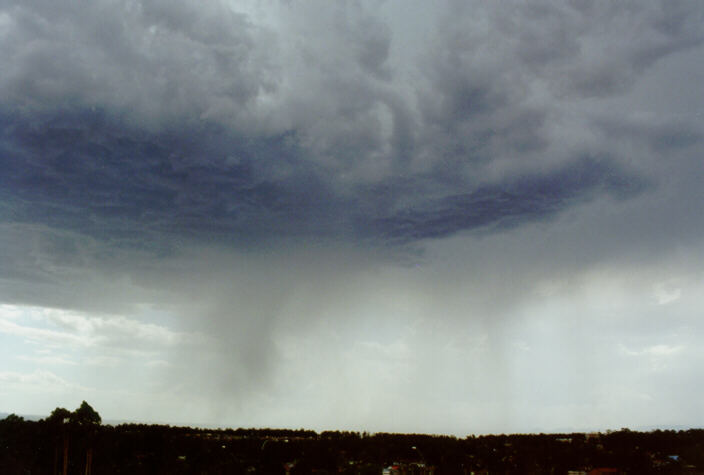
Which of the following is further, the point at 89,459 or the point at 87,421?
the point at 87,421

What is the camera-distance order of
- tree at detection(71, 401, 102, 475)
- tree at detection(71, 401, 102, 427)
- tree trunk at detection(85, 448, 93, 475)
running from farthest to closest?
tree at detection(71, 401, 102, 427) < tree at detection(71, 401, 102, 475) < tree trunk at detection(85, 448, 93, 475)

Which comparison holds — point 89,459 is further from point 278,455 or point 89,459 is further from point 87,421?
point 278,455

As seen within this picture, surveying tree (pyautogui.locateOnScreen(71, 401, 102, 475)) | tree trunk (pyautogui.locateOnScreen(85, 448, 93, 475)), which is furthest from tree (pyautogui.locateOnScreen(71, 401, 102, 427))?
tree trunk (pyautogui.locateOnScreen(85, 448, 93, 475))

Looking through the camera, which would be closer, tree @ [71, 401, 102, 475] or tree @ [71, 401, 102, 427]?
tree @ [71, 401, 102, 475]

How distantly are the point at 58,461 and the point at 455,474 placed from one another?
99.7 meters

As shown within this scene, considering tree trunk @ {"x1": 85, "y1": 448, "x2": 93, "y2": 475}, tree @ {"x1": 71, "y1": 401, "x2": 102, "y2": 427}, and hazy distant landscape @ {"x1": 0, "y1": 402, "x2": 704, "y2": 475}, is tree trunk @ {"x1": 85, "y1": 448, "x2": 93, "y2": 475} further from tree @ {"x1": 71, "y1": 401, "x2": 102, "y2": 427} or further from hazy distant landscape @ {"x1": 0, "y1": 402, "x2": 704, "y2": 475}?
tree @ {"x1": 71, "y1": 401, "x2": 102, "y2": 427}

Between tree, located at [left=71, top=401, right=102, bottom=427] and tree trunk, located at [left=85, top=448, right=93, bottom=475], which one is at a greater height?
tree, located at [left=71, top=401, right=102, bottom=427]

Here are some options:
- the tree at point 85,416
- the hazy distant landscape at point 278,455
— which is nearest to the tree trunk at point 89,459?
the hazy distant landscape at point 278,455

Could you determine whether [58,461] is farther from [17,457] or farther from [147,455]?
[147,455]

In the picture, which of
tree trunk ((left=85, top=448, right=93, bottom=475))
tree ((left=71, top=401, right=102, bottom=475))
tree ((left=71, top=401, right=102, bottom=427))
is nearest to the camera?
tree trunk ((left=85, top=448, right=93, bottom=475))

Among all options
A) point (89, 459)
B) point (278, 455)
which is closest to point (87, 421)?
point (89, 459)

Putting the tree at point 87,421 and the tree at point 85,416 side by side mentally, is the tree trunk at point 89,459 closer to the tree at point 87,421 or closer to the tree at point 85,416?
the tree at point 87,421

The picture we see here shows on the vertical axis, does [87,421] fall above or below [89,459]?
above

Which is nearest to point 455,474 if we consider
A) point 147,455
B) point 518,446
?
point 518,446
